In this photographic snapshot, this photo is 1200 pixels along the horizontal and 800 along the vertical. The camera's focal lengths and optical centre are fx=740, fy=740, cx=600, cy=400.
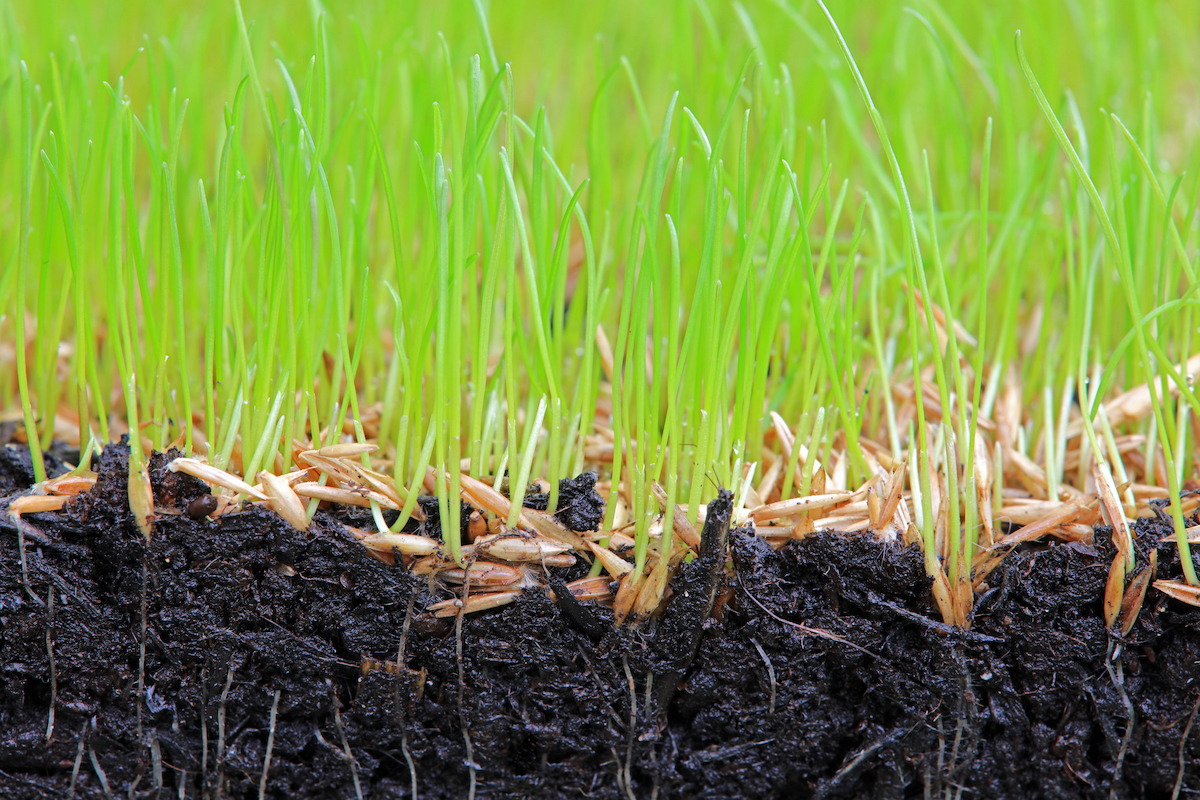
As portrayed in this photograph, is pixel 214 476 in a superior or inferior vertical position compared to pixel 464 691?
superior

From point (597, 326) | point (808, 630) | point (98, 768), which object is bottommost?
point (98, 768)

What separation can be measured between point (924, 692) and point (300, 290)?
57 centimetres

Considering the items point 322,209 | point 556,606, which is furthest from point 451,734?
point 322,209

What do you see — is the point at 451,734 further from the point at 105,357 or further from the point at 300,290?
the point at 105,357

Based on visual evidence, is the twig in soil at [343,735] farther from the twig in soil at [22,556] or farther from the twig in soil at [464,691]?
the twig in soil at [22,556]

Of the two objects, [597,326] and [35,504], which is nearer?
[35,504]

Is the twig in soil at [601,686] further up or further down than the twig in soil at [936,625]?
further down

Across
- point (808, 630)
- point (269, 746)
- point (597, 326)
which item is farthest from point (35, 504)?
Result: point (808, 630)

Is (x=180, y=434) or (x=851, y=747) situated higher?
(x=180, y=434)

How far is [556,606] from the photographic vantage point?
554 millimetres

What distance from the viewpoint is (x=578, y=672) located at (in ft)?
1.83

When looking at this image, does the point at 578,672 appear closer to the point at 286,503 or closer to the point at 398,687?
the point at 398,687

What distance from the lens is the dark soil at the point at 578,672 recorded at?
548 millimetres

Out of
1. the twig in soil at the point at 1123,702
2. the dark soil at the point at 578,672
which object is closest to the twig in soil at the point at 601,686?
the dark soil at the point at 578,672
